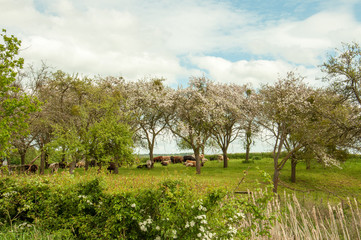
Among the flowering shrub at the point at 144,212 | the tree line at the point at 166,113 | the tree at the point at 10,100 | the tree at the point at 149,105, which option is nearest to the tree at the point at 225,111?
the tree line at the point at 166,113

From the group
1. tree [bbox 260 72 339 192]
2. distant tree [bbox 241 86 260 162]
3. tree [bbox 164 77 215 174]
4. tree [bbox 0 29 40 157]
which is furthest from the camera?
distant tree [bbox 241 86 260 162]

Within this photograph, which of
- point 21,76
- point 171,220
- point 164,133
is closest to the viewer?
point 171,220

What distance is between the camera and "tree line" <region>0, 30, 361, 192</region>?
18.7 m

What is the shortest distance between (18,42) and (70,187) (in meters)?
13.6

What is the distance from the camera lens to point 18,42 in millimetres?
18547

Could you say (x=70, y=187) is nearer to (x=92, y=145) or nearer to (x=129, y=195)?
(x=129, y=195)

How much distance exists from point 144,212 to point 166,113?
27.0 m

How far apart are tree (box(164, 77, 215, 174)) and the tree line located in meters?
0.11

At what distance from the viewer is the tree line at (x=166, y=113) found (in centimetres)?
1869

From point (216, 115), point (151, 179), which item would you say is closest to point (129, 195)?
point (151, 179)

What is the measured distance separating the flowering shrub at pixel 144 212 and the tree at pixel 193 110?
21.1 m

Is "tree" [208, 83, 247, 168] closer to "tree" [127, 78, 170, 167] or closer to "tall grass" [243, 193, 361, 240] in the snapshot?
"tree" [127, 78, 170, 167]

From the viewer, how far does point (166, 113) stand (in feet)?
113

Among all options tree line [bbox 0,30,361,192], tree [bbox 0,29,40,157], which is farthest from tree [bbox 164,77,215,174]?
tree [bbox 0,29,40,157]
